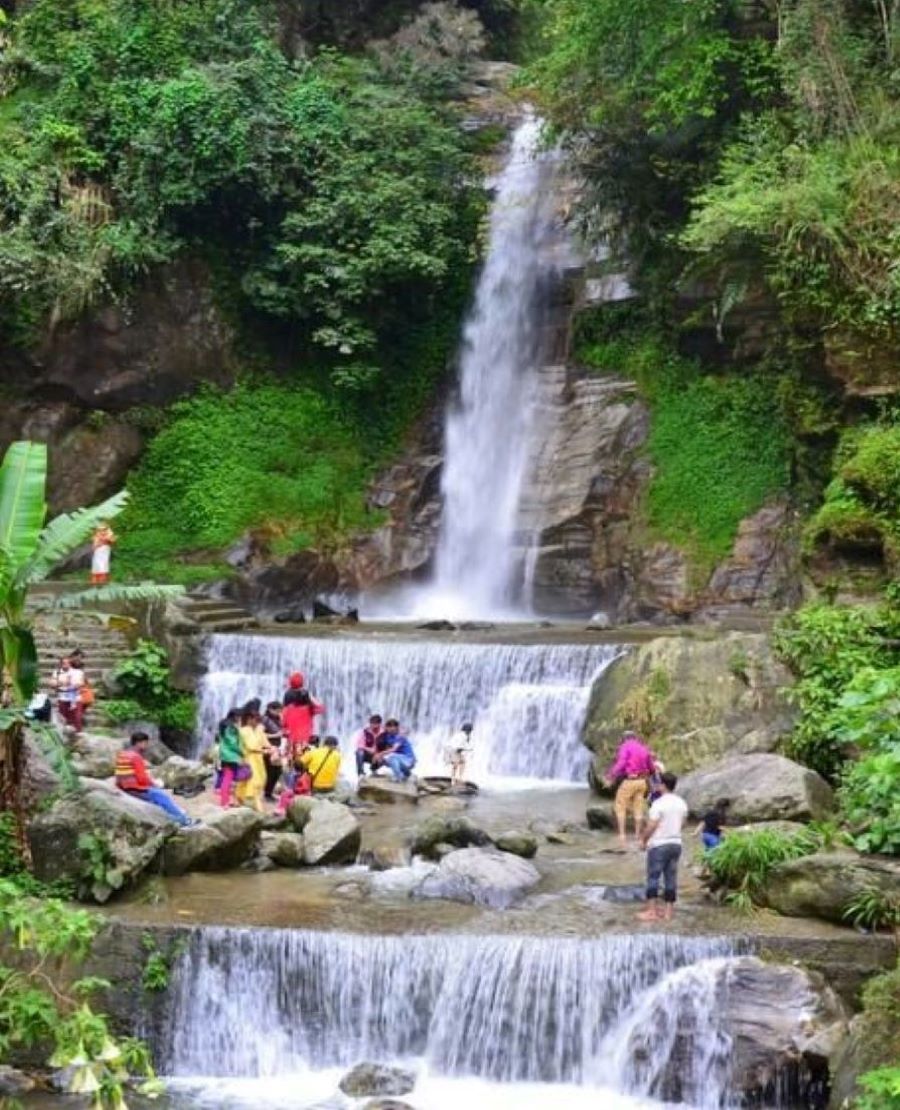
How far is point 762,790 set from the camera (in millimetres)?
14500

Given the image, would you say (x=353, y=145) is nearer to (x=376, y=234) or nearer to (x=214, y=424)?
(x=376, y=234)

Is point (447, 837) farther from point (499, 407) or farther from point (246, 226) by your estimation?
point (246, 226)

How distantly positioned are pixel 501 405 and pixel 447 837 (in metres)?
14.9

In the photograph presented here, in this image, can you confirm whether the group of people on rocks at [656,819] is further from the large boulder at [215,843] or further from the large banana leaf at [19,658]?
the large banana leaf at [19,658]

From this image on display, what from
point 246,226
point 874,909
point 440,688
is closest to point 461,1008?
point 874,909

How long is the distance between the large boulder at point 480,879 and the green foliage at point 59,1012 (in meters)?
3.05

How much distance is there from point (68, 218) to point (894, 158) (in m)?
14.6

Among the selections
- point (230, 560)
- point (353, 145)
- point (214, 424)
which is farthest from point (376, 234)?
point (230, 560)

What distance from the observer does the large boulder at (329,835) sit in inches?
535

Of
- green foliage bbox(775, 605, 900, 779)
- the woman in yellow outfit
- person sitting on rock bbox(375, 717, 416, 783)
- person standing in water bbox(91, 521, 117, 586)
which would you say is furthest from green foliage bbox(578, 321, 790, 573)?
the woman in yellow outfit

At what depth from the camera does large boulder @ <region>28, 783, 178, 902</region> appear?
11.9 m

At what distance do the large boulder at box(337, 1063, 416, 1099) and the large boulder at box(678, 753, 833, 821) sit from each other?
5.22m

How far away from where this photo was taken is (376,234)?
88.6ft

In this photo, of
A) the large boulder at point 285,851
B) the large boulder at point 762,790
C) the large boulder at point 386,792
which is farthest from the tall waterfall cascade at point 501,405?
the large boulder at point 285,851
